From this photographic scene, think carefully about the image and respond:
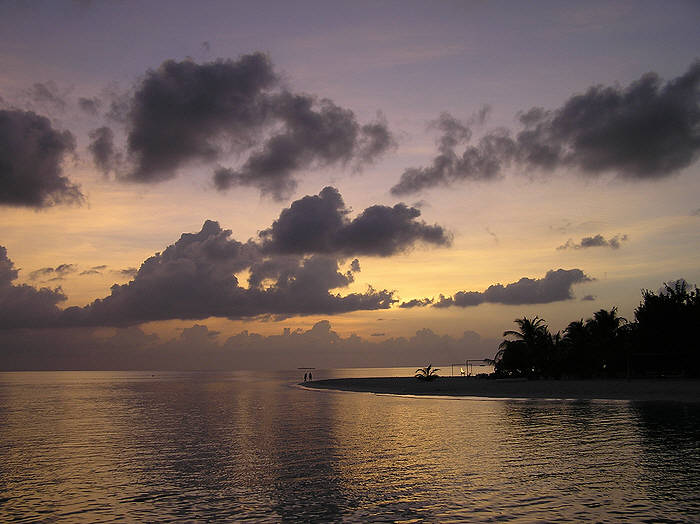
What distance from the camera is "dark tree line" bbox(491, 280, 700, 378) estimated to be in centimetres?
7144

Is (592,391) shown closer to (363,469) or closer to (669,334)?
(669,334)

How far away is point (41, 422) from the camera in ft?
142

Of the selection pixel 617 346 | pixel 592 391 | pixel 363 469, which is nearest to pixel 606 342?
pixel 617 346

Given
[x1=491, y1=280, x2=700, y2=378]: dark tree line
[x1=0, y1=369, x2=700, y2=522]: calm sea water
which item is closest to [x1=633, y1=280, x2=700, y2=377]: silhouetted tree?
[x1=491, y1=280, x2=700, y2=378]: dark tree line

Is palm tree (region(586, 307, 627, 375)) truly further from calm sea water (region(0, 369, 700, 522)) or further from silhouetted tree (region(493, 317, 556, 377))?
calm sea water (region(0, 369, 700, 522))

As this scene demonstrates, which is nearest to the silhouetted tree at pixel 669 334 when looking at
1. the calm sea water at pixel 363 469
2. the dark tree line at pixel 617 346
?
the dark tree line at pixel 617 346

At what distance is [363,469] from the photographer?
22.4 m

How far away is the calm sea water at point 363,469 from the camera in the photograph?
16.1 meters

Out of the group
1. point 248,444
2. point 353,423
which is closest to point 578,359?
point 353,423

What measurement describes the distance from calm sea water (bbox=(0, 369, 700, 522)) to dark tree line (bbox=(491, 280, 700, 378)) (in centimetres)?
3492

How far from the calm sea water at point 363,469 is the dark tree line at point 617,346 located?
34.9 metres

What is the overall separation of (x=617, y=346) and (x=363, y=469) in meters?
68.0

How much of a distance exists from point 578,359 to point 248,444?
6610 centimetres

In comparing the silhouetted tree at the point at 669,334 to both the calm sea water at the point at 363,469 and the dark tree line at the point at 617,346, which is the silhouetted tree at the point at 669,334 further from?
the calm sea water at the point at 363,469
